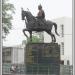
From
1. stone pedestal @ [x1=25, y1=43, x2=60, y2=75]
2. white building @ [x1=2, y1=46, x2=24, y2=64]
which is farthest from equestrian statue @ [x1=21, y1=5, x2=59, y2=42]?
white building @ [x1=2, y1=46, x2=24, y2=64]

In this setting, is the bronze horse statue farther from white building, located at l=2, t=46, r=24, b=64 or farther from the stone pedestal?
white building, located at l=2, t=46, r=24, b=64

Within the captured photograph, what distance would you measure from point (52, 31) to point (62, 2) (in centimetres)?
38

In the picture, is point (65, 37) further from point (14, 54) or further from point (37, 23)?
point (14, 54)

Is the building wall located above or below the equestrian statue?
below

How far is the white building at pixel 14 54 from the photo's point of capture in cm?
301

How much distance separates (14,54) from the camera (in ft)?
10.0

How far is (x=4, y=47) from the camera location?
302 cm

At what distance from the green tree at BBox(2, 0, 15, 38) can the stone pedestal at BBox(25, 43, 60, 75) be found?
329 millimetres

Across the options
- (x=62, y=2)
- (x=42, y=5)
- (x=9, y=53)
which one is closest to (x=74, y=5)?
(x=62, y=2)

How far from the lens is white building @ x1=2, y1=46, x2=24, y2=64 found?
3.01 m

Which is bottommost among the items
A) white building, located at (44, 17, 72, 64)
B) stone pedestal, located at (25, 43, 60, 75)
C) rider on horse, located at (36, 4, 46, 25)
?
stone pedestal, located at (25, 43, 60, 75)

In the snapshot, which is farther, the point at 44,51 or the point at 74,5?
the point at 44,51

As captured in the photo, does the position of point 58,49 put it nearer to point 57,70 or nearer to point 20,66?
point 57,70

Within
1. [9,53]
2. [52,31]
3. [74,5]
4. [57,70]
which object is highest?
[74,5]
